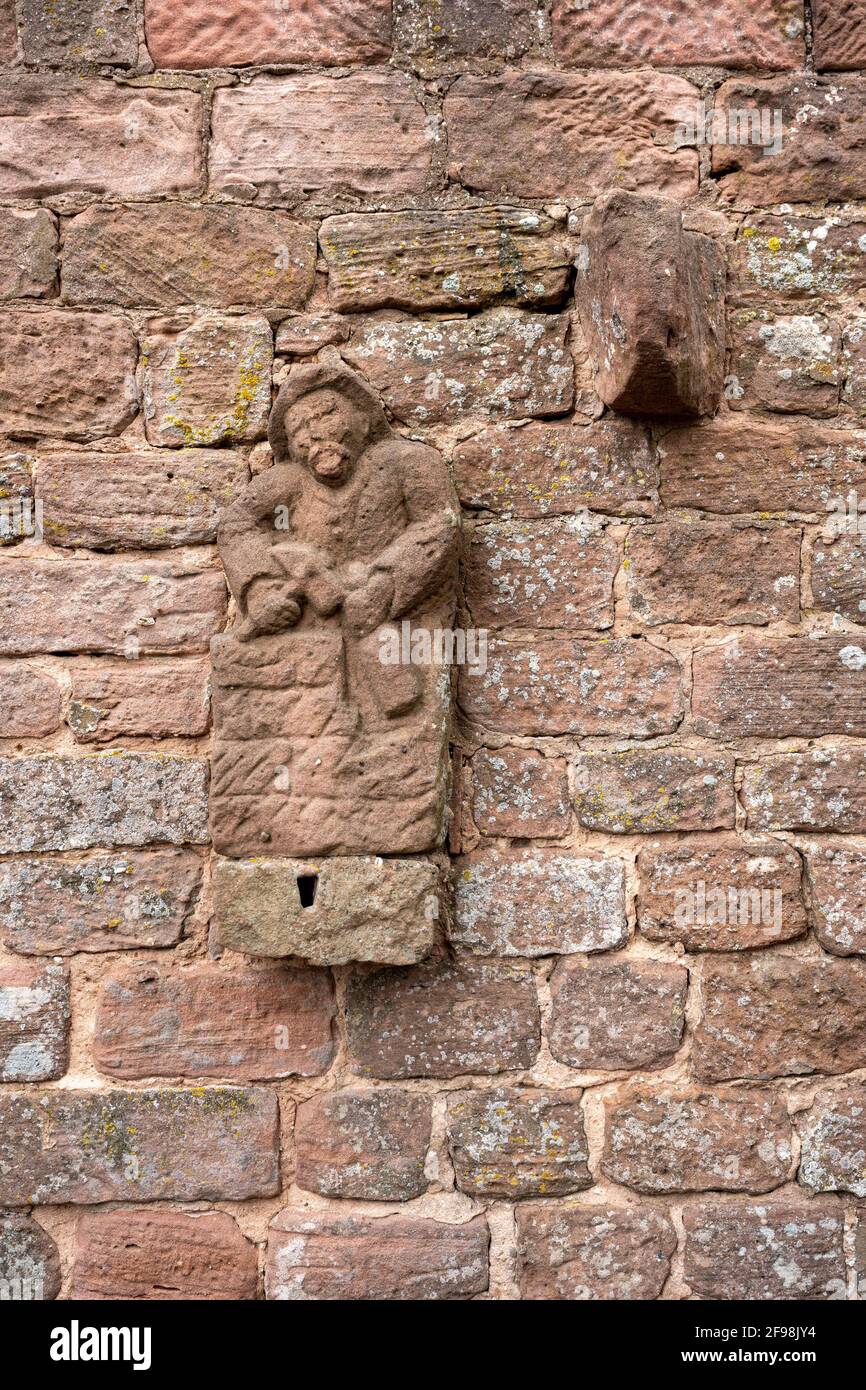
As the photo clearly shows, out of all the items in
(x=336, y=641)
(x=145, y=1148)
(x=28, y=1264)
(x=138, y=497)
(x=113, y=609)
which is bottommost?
(x=28, y=1264)

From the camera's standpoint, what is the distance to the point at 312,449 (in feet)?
8.83

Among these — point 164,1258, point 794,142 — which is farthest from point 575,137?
point 164,1258

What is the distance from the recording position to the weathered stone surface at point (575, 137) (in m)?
2.95

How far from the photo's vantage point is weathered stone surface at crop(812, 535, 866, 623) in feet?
9.28

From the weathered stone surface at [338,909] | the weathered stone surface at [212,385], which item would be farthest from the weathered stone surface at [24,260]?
the weathered stone surface at [338,909]

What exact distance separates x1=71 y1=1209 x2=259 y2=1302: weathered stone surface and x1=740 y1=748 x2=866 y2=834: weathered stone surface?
58.0 inches

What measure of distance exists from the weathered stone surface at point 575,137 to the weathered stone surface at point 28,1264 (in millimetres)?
2597

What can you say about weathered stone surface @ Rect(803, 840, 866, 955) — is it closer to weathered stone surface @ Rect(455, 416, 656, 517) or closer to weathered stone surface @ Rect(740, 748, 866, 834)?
weathered stone surface @ Rect(740, 748, 866, 834)

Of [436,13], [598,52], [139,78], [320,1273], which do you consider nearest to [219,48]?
[139,78]

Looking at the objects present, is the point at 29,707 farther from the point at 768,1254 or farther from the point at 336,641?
the point at 768,1254

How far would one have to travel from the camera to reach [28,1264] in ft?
8.92

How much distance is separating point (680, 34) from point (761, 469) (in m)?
1.07

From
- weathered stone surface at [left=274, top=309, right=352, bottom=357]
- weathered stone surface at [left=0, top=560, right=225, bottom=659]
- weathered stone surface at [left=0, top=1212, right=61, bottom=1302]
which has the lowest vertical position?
weathered stone surface at [left=0, top=1212, right=61, bottom=1302]

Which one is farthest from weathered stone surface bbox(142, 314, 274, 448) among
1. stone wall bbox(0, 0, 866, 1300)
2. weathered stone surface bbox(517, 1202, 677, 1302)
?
weathered stone surface bbox(517, 1202, 677, 1302)
